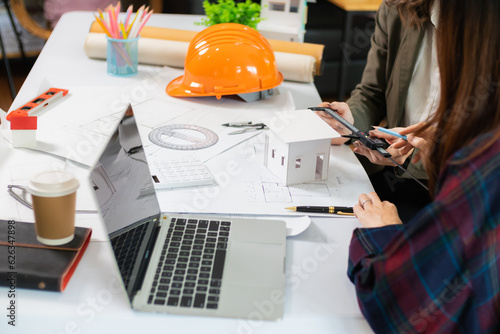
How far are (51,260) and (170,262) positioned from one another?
18 centimetres

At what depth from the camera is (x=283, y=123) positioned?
1104 mm

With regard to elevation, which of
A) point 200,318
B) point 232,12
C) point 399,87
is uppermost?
point 232,12

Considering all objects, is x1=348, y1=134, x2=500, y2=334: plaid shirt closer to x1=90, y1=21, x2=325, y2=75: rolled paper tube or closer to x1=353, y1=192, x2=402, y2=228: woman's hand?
x1=353, y1=192, x2=402, y2=228: woman's hand

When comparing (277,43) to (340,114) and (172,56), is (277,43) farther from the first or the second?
(340,114)

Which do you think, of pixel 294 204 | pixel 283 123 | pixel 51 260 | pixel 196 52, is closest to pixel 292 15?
pixel 196 52

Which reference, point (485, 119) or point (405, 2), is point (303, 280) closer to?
point (485, 119)

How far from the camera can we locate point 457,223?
64 centimetres

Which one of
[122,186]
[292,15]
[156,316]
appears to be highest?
[292,15]

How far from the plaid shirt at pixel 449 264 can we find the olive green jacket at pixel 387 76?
2.29 ft

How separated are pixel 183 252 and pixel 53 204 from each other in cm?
22

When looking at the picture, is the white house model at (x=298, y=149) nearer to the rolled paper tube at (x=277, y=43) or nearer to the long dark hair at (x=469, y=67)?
the long dark hair at (x=469, y=67)

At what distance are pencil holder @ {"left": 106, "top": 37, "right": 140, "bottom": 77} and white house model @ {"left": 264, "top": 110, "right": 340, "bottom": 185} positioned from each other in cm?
66

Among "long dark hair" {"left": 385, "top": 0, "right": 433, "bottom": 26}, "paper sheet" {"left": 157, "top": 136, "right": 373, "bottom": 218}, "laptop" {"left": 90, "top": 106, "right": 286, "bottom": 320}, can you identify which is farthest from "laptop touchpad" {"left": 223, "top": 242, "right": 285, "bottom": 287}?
"long dark hair" {"left": 385, "top": 0, "right": 433, "bottom": 26}

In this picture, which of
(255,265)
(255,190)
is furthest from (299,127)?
(255,265)
